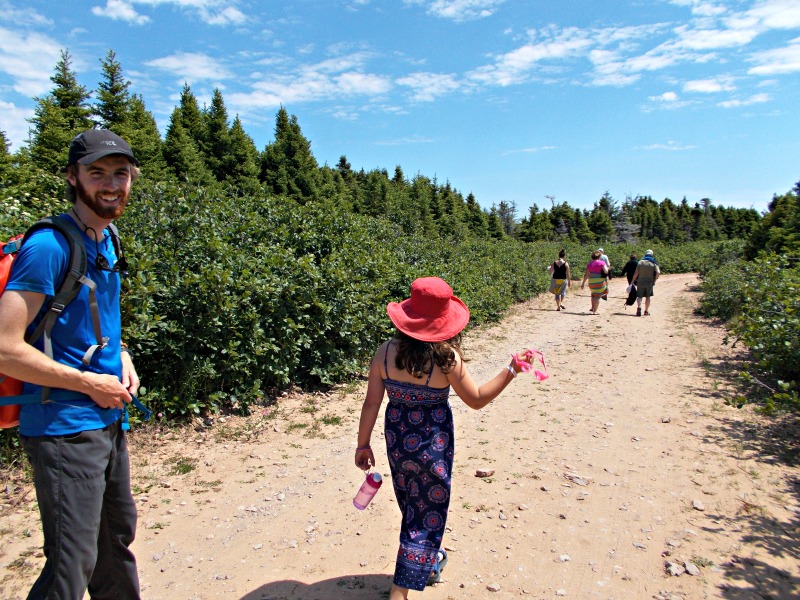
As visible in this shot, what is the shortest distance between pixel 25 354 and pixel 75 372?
17 centimetres

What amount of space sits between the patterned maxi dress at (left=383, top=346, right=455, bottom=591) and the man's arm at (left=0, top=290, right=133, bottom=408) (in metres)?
1.36

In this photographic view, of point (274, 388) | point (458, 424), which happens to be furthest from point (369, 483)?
point (274, 388)

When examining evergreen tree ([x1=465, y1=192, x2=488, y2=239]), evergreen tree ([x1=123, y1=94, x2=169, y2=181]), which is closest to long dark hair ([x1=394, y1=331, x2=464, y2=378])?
evergreen tree ([x1=123, y1=94, x2=169, y2=181])

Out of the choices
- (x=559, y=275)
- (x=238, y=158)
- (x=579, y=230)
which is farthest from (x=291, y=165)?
(x=579, y=230)

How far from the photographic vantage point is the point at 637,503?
4098mm

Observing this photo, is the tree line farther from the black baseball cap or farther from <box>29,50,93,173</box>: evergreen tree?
the black baseball cap

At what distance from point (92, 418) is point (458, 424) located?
14.5 ft

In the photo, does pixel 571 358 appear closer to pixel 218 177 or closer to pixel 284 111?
pixel 218 177

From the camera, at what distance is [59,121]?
18266mm

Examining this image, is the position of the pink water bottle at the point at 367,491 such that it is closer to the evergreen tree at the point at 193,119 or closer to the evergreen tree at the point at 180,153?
the evergreen tree at the point at 180,153

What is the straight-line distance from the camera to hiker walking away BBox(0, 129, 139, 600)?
74.2 inches

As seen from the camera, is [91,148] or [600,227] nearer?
[91,148]

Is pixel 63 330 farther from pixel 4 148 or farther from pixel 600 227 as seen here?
pixel 600 227

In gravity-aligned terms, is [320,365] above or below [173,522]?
above
